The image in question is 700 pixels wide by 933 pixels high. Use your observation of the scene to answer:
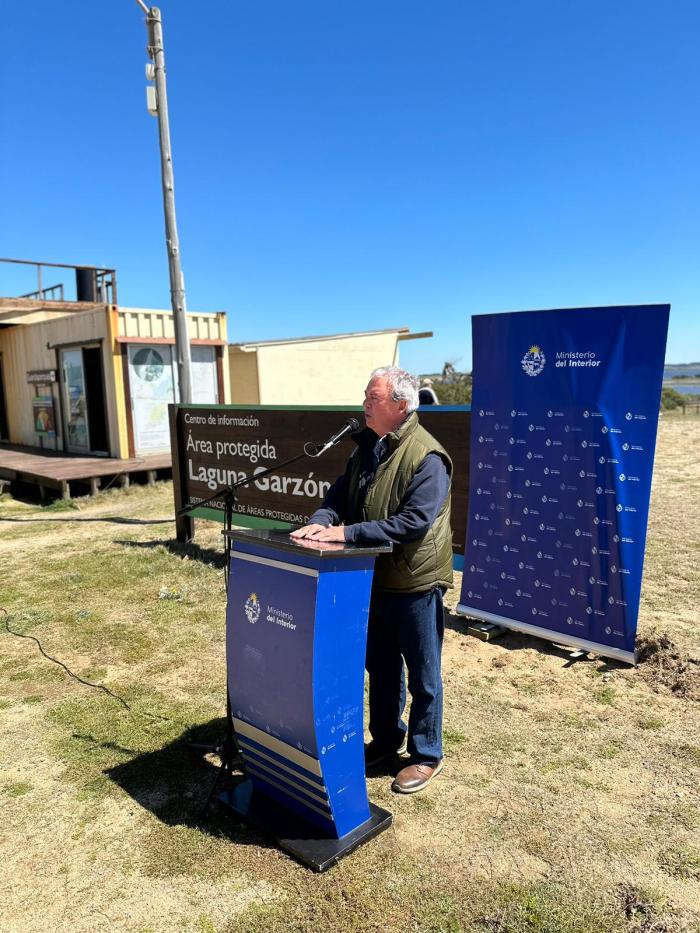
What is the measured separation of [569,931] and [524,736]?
1273 mm

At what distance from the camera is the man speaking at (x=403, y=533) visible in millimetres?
2723

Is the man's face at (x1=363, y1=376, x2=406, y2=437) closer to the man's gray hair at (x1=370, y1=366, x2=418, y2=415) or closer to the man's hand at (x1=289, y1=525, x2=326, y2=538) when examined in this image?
the man's gray hair at (x1=370, y1=366, x2=418, y2=415)

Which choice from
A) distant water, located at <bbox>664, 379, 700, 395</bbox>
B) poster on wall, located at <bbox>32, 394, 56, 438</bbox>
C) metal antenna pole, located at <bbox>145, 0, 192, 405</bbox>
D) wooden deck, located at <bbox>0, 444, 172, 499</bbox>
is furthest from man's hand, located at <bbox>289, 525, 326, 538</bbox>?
distant water, located at <bbox>664, 379, 700, 395</bbox>

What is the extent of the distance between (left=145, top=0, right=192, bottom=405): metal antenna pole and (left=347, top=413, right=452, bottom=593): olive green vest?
6096mm

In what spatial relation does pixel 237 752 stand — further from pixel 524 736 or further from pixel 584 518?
pixel 584 518

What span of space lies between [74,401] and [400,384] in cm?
1359

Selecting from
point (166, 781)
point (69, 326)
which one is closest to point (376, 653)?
point (166, 781)

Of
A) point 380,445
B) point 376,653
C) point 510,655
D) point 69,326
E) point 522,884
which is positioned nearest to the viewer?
point 522,884

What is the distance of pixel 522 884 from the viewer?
7.99 ft

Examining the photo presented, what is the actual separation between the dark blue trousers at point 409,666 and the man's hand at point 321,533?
0.44 m

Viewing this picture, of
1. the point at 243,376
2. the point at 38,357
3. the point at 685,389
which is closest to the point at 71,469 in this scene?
the point at 38,357

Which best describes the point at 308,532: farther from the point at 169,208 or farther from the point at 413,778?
the point at 169,208

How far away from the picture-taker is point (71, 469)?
12.2 meters

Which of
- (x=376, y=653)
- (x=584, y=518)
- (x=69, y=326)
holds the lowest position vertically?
(x=376, y=653)
